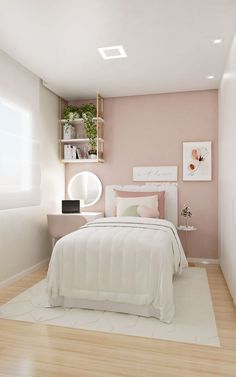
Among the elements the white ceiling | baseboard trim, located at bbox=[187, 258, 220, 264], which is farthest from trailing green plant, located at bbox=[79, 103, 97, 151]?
baseboard trim, located at bbox=[187, 258, 220, 264]

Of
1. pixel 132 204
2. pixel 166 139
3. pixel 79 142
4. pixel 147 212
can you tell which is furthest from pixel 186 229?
pixel 79 142

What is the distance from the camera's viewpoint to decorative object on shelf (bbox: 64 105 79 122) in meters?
4.62

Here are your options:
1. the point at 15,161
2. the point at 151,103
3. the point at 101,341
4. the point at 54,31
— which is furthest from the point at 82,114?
the point at 101,341

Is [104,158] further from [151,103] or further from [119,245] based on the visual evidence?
[119,245]

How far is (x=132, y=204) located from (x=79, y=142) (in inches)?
60.2

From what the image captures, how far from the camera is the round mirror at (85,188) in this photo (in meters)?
4.82

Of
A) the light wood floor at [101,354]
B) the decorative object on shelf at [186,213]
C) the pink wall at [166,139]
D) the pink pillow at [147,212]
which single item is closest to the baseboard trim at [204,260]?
the pink wall at [166,139]

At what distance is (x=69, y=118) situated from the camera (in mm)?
4629

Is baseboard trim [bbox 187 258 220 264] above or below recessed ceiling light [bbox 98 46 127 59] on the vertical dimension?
below

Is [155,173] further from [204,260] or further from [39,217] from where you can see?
[39,217]

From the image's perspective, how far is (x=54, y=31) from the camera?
280 centimetres

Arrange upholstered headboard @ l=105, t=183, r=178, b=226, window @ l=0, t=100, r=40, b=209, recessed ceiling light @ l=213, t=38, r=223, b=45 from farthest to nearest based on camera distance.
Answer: upholstered headboard @ l=105, t=183, r=178, b=226 < window @ l=0, t=100, r=40, b=209 < recessed ceiling light @ l=213, t=38, r=223, b=45

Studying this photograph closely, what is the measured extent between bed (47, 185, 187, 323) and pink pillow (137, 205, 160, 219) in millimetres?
1105

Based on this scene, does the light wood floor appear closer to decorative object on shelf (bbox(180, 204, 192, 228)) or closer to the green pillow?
the green pillow
